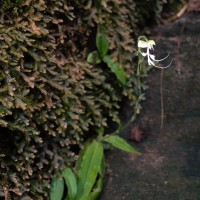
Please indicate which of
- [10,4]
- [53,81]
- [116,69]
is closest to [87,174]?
[53,81]

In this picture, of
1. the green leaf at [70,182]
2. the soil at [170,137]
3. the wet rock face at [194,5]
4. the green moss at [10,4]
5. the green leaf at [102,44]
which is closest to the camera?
the green moss at [10,4]

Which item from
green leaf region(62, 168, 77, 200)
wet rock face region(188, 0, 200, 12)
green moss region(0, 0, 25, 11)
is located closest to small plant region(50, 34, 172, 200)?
green leaf region(62, 168, 77, 200)

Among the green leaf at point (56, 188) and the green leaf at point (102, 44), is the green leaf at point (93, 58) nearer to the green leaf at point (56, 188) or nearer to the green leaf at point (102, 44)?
the green leaf at point (102, 44)

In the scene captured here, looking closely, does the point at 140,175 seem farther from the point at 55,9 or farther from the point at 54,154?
the point at 55,9

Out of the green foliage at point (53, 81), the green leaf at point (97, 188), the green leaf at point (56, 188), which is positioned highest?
the green foliage at point (53, 81)

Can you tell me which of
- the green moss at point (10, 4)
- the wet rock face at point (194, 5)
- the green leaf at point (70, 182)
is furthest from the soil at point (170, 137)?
the green moss at point (10, 4)

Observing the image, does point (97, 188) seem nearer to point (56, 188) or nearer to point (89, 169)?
point (89, 169)
